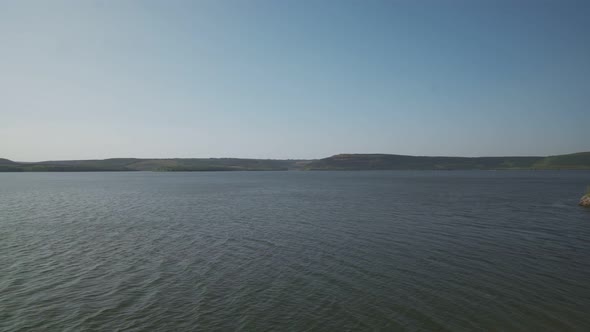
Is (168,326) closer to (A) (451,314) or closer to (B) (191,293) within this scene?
(B) (191,293)

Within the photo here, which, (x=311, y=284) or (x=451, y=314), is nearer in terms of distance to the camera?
(x=451, y=314)

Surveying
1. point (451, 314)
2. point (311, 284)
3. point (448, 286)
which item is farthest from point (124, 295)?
point (448, 286)

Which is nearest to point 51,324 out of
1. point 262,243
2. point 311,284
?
point 311,284

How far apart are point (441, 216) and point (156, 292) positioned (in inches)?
1475

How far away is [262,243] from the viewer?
29.7m

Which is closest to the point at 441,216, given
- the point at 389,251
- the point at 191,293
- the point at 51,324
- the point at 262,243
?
the point at 389,251

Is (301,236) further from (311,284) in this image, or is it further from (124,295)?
(124,295)

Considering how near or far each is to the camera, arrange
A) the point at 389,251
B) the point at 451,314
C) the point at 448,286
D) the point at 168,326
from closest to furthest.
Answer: the point at 168,326 → the point at 451,314 → the point at 448,286 → the point at 389,251

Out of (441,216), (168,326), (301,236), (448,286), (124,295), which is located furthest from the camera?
(441,216)

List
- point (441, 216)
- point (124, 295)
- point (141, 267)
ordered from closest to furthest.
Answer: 1. point (124, 295)
2. point (141, 267)
3. point (441, 216)

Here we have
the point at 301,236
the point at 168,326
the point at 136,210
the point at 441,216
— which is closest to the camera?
the point at 168,326

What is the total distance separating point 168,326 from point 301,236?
19.2m

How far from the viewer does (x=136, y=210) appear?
52.2 m

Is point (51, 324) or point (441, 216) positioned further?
point (441, 216)
